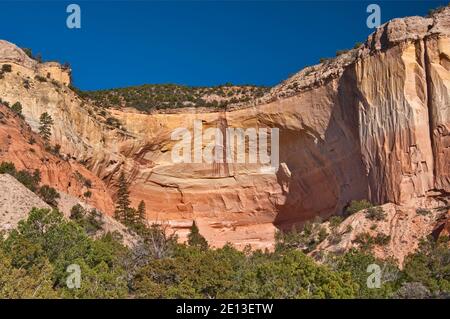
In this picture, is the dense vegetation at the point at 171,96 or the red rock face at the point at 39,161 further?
the dense vegetation at the point at 171,96

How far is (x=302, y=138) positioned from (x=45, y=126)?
67.1 feet

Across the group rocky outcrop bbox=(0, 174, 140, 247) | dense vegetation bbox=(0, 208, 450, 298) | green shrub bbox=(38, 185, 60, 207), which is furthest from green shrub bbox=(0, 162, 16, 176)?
dense vegetation bbox=(0, 208, 450, 298)

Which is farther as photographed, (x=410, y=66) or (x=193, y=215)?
(x=193, y=215)

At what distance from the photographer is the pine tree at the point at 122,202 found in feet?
181

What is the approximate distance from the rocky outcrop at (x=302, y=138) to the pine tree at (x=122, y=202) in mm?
719

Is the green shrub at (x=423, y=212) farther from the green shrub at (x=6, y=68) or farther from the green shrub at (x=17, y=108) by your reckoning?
the green shrub at (x=6, y=68)

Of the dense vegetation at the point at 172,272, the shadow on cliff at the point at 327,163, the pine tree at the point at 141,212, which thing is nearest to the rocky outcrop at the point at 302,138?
the shadow on cliff at the point at 327,163

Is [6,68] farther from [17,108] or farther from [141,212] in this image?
[141,212]

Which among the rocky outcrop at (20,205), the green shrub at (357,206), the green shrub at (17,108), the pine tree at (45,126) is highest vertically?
the green shrub at (17,108)

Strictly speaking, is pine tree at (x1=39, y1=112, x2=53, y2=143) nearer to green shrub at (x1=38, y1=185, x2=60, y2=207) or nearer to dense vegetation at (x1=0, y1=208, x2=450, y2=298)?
green shrub at (x1=38, y1=185, x2=60, y2=207)
